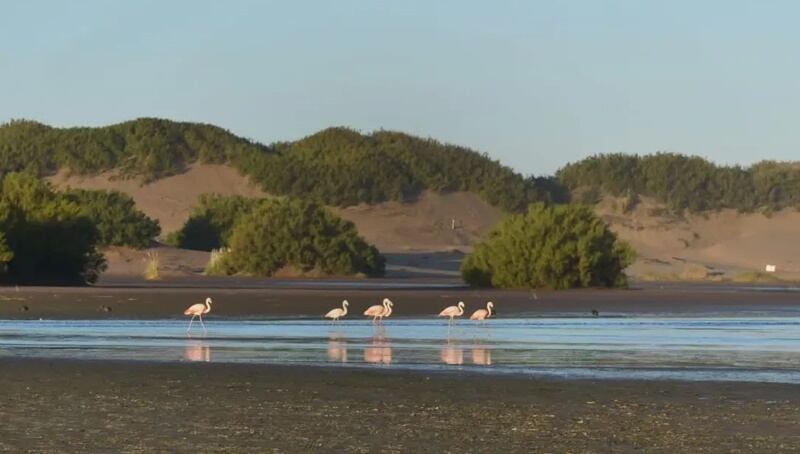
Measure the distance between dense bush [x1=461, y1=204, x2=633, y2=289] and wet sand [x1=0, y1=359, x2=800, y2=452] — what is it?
31.8 meters

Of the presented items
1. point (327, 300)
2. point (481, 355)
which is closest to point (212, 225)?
point (327, 300)

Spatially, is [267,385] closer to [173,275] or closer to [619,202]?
[173,275]

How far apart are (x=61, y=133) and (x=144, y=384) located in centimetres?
9719

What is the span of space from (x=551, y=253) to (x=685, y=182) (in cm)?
5959

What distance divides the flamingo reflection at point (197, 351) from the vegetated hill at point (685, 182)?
84720mm

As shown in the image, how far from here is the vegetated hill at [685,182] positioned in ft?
352

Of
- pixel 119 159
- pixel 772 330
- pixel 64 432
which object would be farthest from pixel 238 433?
pixel 119 159

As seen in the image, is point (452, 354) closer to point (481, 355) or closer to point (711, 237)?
point (481, 355)

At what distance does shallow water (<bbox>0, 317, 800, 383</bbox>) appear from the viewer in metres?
20.7

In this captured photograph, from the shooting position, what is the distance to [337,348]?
24.3 m

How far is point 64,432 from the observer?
13570 millimetres

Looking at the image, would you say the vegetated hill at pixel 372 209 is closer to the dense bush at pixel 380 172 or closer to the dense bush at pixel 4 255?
the dense bush at pixel 380 172

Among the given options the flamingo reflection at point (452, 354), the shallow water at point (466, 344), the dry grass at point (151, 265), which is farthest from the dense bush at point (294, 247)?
the flamingo reflection at point (452, 354)

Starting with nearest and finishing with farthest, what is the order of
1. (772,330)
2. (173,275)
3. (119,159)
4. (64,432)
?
(64,432), (772,330), (173,275), (119,159)
